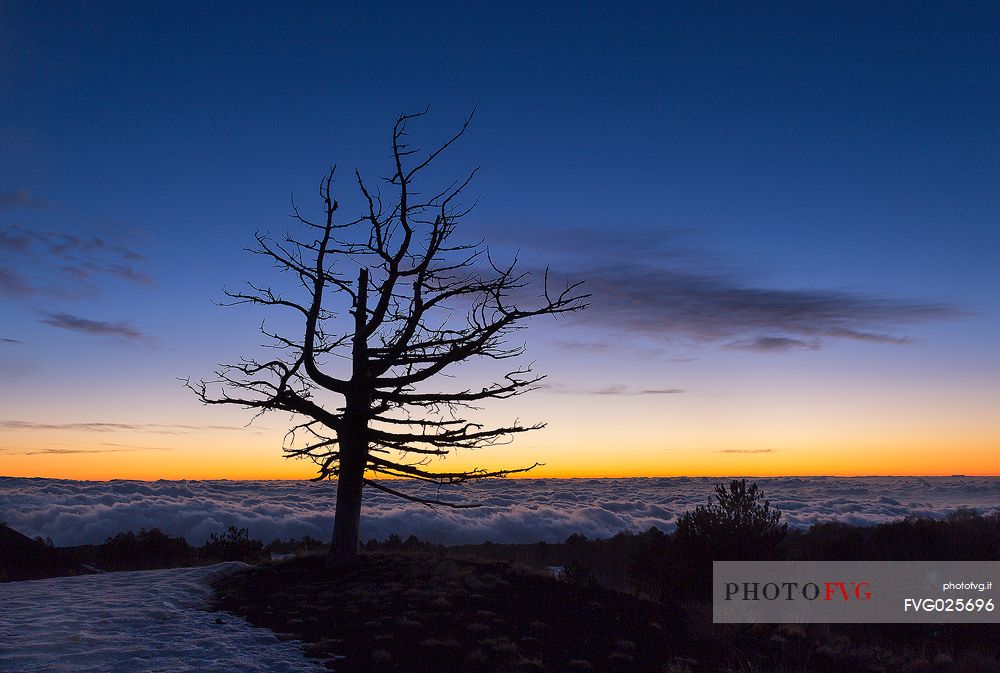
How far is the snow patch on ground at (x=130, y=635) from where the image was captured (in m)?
7.95

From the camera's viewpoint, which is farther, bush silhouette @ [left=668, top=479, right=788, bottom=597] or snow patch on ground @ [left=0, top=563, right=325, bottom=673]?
bush silhouette @ [left=668, top=479, right=788, bottom=597]

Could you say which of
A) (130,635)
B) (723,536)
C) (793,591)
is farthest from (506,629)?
(793,591)

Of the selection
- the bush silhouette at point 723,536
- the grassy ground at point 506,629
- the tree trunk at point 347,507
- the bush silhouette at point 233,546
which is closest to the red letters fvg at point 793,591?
the grassy ground at point 506,629

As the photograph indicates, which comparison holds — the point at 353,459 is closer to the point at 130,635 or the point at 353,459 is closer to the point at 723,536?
the point at 130,635

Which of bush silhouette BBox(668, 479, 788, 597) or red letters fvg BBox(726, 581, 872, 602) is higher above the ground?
bush silhouette BBox(668, 479, 788, 597)

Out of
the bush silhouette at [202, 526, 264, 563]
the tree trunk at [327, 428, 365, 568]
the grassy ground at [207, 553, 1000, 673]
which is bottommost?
the bush silhouette at [202, 526, 264, 563]

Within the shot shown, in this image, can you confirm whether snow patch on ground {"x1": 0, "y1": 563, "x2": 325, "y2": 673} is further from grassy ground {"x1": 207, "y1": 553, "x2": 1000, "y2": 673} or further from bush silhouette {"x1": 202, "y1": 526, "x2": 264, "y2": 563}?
bush silhouette {"x1": 202, "y1": 526, "x2": 264, "y2": 563}

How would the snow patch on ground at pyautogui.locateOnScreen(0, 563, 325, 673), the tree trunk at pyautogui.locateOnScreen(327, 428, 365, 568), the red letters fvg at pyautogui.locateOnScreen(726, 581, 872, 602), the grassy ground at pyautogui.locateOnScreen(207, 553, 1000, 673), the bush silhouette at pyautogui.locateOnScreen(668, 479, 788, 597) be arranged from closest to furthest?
1. the snow patch on ground at pyautogui.locateOnScreen(0, 563, 325, 673)
2. the grassy ground at pyautogui.locateOnScreen(207, 553, 1000, 673)
3. the red letters fvg at pyautogui.locateOnScreen(726, 581, 872, 602)
4. the tree trunk at pyautogui.locateOnScreen(327, 428, 365, 568)
5. the bush silhouette at pyautogui.locateOnScreen(668, 479, 788, 597)

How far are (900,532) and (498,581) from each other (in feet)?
73.2

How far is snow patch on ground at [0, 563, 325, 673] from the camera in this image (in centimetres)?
795

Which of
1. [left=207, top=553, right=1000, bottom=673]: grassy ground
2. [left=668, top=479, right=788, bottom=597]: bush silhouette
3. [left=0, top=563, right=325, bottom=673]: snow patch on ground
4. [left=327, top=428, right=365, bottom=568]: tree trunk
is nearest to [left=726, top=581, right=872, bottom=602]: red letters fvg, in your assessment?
[left=207, top=553, right=1000, bottom=673]: grassy ground

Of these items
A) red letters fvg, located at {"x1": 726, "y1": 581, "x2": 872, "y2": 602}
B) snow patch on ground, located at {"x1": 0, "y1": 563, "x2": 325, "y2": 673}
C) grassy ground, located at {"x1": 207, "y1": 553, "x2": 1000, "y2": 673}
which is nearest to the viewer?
snow patch on ground, located at {"x1": 0, "y1": 563, "x2": 325, "y2": 673}

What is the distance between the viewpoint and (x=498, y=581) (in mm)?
13164

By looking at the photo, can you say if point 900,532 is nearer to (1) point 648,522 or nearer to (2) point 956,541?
(2) point 956,541
